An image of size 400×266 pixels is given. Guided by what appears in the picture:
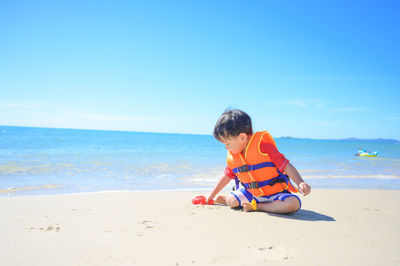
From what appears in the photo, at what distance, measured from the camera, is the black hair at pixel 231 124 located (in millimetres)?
2809

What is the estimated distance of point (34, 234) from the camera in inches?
86.4

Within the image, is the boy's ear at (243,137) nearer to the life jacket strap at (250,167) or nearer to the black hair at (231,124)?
the black hair at (231,124)

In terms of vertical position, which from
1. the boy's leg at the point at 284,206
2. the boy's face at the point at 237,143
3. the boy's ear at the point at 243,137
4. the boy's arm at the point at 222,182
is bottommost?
the boy's leg at the point at 284,206

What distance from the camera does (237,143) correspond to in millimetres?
2934

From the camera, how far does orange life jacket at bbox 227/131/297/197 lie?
9.73ft

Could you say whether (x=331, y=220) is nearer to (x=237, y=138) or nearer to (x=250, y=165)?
(x=250, y=165)

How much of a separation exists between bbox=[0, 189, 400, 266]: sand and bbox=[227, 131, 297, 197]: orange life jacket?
304 mm

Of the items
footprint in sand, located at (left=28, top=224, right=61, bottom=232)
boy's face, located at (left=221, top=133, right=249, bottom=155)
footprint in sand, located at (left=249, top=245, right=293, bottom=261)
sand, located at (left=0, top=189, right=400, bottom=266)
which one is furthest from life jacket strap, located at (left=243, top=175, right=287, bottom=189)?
footprint in sand, located at (left=28, top=224, right=61, bottom=232)

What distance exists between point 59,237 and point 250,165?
1945 millimetres

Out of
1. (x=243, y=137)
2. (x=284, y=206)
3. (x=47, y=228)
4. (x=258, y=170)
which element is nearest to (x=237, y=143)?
(x=243, y=137)

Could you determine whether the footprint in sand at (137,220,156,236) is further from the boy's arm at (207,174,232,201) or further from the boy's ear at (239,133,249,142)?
the boy's ear at (239,133,249,142)

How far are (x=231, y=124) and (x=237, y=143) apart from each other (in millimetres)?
255

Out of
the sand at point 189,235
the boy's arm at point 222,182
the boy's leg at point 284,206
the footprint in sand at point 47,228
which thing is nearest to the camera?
the sand at point 189,235

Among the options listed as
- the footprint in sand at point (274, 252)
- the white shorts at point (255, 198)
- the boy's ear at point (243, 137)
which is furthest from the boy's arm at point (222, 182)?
the footprint in sand at point (274, 252)
